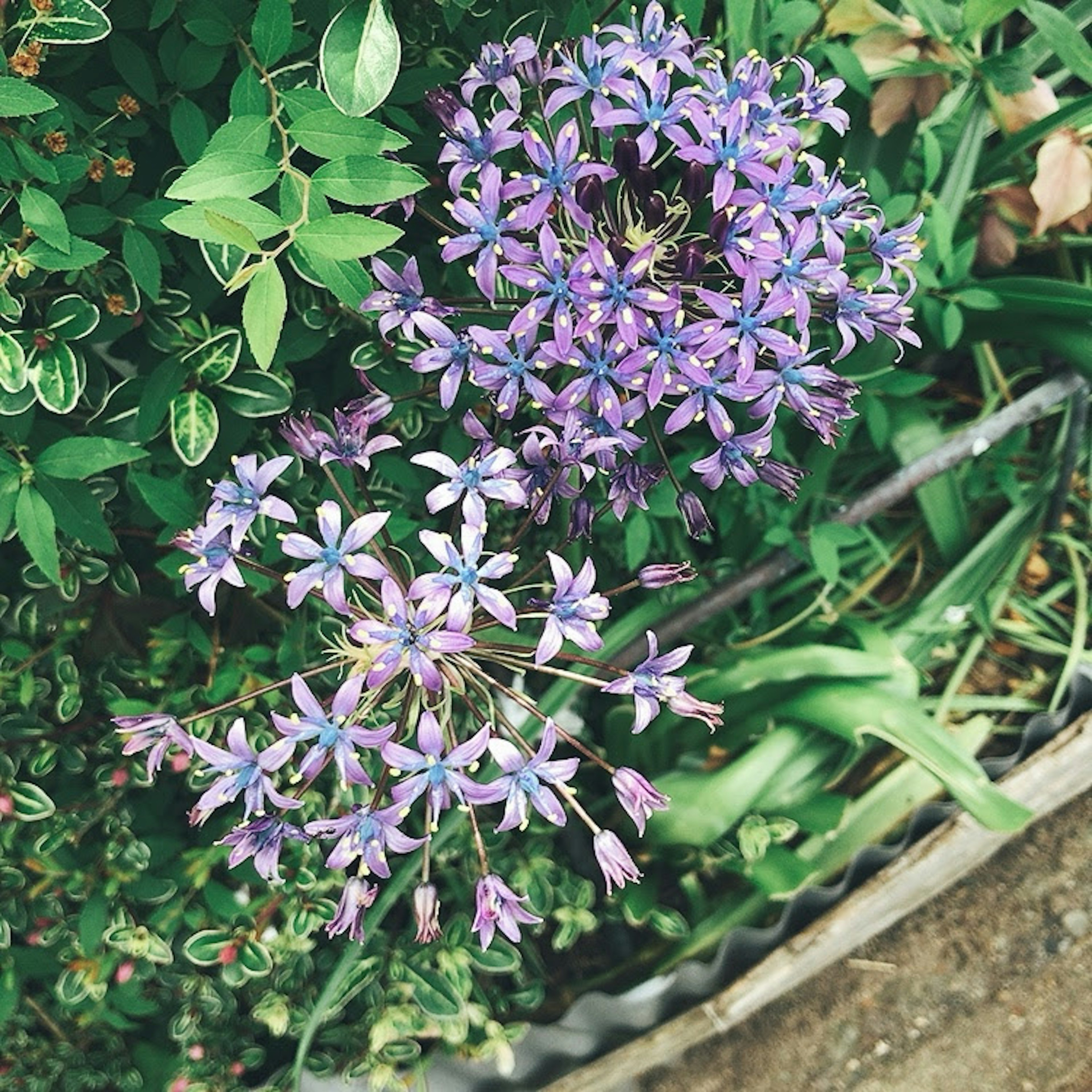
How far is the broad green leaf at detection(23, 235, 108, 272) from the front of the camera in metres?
0.83

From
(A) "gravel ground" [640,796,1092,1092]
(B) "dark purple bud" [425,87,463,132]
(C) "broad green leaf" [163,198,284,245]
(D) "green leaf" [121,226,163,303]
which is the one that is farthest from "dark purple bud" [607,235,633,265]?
(A) "gravel ground" [640,796,1092,1092]

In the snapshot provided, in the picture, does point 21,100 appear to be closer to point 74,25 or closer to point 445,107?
point 74,25

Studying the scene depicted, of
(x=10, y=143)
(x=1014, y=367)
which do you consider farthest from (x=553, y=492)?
(x=1014, y=367)

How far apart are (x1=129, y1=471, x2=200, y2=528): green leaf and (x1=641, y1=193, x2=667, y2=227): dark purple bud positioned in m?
0.48

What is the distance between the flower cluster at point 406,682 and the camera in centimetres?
77

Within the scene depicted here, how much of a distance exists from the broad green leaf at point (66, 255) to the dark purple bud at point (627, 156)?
404 millimetres

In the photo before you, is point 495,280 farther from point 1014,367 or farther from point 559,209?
point 1014,367

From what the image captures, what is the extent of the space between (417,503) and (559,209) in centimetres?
43

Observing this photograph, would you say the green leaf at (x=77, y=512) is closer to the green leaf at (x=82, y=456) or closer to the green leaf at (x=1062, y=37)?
the green leaf at (x=82, y=456)

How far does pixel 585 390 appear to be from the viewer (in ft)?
2.76

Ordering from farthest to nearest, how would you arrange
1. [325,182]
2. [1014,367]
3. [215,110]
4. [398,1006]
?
[1014,367]
[398,1006]
[215,110]
[325,182]

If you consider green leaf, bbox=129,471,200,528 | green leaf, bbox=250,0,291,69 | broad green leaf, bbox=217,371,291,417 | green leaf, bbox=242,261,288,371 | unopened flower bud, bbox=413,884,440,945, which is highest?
green leaf, bbox=250,0,291,69

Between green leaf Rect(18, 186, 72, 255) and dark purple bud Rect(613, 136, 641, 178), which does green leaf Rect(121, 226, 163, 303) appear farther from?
dark purple bud Rect(613, 136, 641, 178)

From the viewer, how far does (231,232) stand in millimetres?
678
